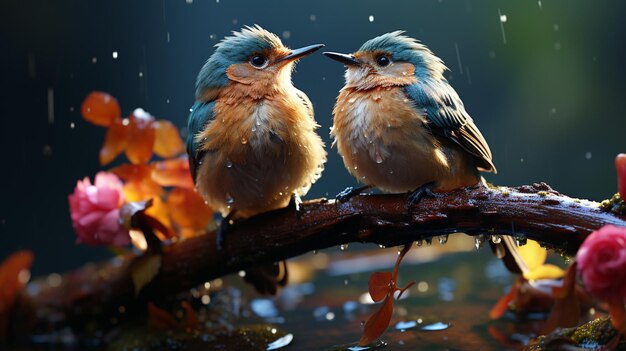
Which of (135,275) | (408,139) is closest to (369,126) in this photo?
(408,139)

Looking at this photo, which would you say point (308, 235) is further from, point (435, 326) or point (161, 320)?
point (161, 320)

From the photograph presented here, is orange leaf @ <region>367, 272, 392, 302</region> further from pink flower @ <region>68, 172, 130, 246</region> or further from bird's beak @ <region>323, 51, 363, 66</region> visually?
pink flower @ <region>68, 172, 130, 246</region>

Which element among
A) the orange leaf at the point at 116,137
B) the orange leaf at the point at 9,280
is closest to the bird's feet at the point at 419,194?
→ the orange leaf at the point at 116,137

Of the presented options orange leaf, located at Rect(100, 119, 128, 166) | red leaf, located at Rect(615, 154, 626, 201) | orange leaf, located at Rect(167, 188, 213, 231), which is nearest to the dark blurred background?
orange leaf, located at Rect(167, 188, 213, 231)

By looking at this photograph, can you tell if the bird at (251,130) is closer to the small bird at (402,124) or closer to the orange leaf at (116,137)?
the small bird at (402,124)

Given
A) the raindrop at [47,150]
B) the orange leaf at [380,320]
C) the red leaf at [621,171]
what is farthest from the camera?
the raindrop at [47,150]

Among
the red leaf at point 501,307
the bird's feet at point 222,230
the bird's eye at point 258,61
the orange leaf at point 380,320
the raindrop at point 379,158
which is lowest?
the red leaf at point 501,307

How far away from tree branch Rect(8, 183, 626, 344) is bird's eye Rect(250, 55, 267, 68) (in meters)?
0.40

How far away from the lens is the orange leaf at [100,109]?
209 centimetres

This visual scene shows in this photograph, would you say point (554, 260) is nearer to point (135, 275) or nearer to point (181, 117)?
point (135, 275)

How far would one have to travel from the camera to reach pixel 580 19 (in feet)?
13.3

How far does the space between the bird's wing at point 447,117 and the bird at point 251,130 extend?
29 cm

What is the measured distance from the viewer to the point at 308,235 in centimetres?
176

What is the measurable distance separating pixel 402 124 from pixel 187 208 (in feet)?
2.64
